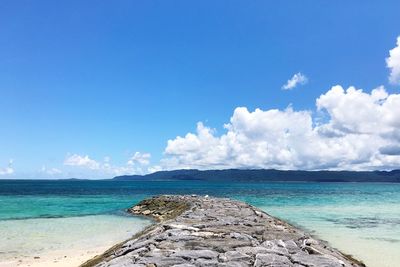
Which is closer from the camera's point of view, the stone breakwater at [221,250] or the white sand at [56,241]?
the stone breakwater at [221,250]

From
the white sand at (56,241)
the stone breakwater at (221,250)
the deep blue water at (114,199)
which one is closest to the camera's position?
the stone breakwater at (221,250)

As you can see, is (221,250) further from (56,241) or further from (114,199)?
(114,199)

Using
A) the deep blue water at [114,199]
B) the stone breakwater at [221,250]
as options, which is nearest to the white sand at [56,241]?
the stone breakwater at [221,250]

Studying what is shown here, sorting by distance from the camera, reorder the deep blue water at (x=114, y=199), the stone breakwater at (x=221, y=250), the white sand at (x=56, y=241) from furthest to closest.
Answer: the deep blue water at (x=114, y=199), the white sand at (x=56, y=241), the stone breakwater at (x=221, y=250)

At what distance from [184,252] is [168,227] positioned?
3.69 m

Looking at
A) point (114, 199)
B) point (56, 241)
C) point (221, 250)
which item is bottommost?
point (114, 199)

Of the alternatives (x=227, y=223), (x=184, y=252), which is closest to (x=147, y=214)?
(x=227, y=223)

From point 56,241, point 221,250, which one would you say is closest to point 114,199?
point 56,241

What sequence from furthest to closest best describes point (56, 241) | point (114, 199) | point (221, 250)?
point (114, 199), point (56, 241), point (221, 250)

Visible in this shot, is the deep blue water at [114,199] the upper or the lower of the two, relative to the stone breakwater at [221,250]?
lower

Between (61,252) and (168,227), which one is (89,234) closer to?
(61,252)

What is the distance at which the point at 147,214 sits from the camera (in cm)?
3175

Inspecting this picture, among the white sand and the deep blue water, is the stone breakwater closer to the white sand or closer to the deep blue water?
the white sand

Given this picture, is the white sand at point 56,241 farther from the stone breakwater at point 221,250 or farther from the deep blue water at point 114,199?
the deep blue water at point 114,199
